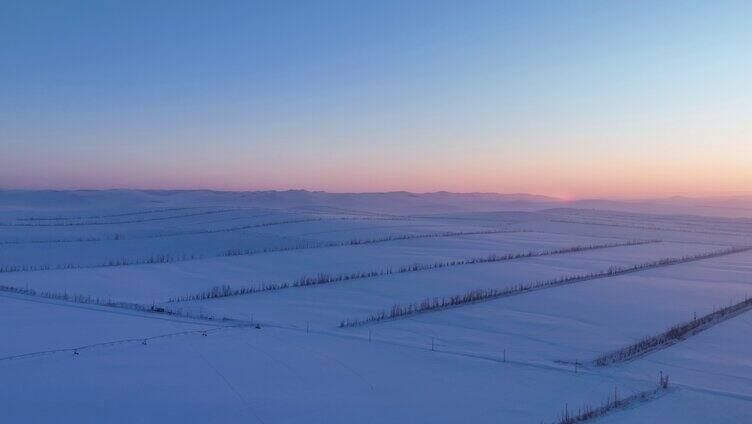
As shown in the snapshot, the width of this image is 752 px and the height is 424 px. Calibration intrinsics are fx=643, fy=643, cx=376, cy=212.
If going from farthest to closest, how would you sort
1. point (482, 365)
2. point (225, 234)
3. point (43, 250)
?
point (225, 234), point (43, 250), point (482, 365)

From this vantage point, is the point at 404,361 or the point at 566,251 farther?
the point at 566,251

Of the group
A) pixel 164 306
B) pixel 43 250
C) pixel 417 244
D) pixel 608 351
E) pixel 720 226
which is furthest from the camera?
pixel 720 226

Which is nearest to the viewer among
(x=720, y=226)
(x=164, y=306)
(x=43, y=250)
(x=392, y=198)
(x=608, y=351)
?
(x=608, y=351)

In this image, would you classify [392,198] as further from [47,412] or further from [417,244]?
[47,412]

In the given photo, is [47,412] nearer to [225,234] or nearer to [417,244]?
[417,244]

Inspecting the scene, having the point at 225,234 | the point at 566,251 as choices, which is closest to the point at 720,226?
the point at 566,251

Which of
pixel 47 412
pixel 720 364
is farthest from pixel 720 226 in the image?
pixel 47 412
